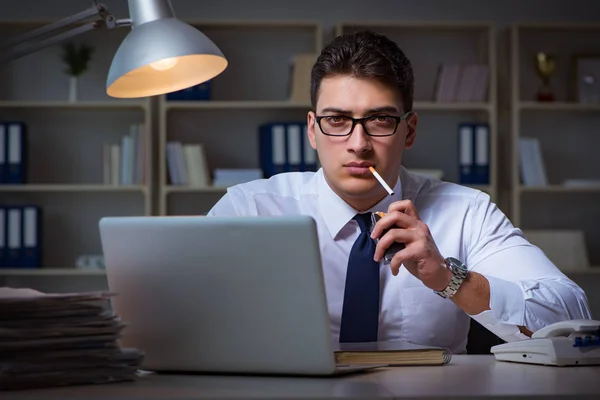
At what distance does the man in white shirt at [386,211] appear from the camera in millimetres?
1671

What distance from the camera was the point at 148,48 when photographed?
5.18 feet

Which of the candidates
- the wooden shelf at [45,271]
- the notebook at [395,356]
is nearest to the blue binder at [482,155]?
→ the wooden shelf at [45,271]

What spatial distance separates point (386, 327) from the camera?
185 cm

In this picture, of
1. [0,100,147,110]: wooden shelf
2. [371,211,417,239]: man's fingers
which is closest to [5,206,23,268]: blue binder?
[0,100,147,110]: wooden shelf

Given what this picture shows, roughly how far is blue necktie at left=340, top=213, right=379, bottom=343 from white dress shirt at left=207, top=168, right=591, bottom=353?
5 cm

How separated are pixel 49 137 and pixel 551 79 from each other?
8.40 ft

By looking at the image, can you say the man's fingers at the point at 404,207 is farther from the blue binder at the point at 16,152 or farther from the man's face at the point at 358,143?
the blue binder at the point at 16,152

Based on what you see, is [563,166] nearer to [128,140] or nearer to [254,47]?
[254,47]

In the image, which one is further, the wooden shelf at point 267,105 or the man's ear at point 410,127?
the wooden shelf at point 267,105

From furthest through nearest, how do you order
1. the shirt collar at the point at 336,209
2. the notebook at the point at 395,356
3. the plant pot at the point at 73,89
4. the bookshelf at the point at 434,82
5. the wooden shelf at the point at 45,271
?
the bookshelf at the point at 434,82 → the plant pot at the point at 73,89 → the wooden shelf at the point at 45,271 → the shirt collar at the point at 336,209 → the notebook at the point at 395,356

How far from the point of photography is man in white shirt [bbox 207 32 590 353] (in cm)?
167

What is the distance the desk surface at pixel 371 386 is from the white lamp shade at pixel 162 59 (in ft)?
2.09

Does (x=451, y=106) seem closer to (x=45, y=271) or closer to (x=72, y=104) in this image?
(x=72, y=104)

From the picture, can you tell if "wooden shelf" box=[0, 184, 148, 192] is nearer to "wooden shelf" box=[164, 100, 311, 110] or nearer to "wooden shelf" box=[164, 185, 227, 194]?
"wooden shelf" box=[164, 185, 227, 194]
